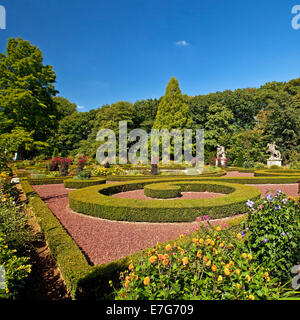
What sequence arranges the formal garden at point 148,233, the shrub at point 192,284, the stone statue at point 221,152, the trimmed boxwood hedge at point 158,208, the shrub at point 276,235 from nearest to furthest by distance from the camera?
the shrub at point 192,284 → the formal garden at point 148,233 → the shrub at point 276,235 → the trimmed boxwood hedge at point 158,208 → the stone statue at point 221,152

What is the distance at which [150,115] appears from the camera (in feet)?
117

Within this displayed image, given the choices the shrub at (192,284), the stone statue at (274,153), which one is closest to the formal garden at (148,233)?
the shrub at (192,284)

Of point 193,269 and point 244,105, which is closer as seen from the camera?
point 193,269

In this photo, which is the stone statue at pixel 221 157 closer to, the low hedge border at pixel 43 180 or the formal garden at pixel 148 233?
the formal garden at pixel 148 233

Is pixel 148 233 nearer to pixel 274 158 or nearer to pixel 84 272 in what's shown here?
pixel 84 272

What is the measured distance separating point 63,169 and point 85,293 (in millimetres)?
12634

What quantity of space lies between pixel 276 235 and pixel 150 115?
34472 mm

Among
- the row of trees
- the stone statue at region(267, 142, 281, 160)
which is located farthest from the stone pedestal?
the row of trees

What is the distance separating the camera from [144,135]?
32375 mm

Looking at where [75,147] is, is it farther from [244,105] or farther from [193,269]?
[193,269]

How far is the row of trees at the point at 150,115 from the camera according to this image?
2105 centimetres

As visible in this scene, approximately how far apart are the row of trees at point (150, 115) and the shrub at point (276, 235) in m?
18.2

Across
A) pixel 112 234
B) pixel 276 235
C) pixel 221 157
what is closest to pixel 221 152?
pixel 221 157
